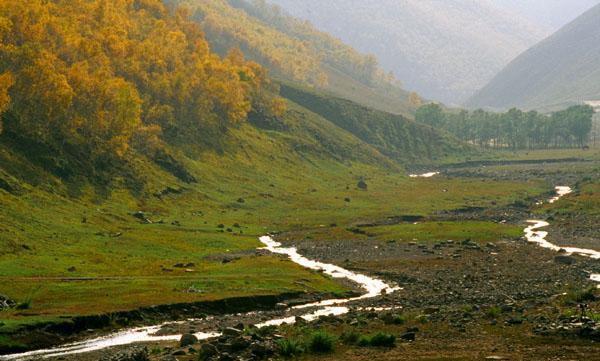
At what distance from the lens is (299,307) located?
251 feet

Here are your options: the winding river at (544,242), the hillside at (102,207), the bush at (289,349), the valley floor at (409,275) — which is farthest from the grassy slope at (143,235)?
the winding river at (544,242)

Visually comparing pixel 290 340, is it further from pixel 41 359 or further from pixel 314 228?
pixel 314 228

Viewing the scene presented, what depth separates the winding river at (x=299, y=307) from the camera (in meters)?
56.9

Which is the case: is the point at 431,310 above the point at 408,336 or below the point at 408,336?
below

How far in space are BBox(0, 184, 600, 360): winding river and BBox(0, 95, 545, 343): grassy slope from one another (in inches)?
167

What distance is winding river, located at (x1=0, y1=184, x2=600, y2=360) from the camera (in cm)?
5694

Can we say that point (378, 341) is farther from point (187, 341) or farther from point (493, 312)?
point (187, 341)

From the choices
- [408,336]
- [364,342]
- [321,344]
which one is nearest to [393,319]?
[408,336]

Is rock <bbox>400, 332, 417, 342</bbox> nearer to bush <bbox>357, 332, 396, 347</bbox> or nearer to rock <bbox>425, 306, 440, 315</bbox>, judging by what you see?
bush <bbox>357, 332, 396, 347</bbox>

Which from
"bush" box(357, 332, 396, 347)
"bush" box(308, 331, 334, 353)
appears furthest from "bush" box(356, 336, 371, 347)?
"bush" box(308, 331, 334, 353)

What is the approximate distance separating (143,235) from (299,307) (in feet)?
159

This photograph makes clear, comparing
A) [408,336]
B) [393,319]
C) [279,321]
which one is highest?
[408,336]

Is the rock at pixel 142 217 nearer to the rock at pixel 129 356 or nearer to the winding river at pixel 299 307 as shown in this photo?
the winding river at pixel 299 307

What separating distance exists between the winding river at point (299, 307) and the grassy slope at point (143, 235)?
4.23m
